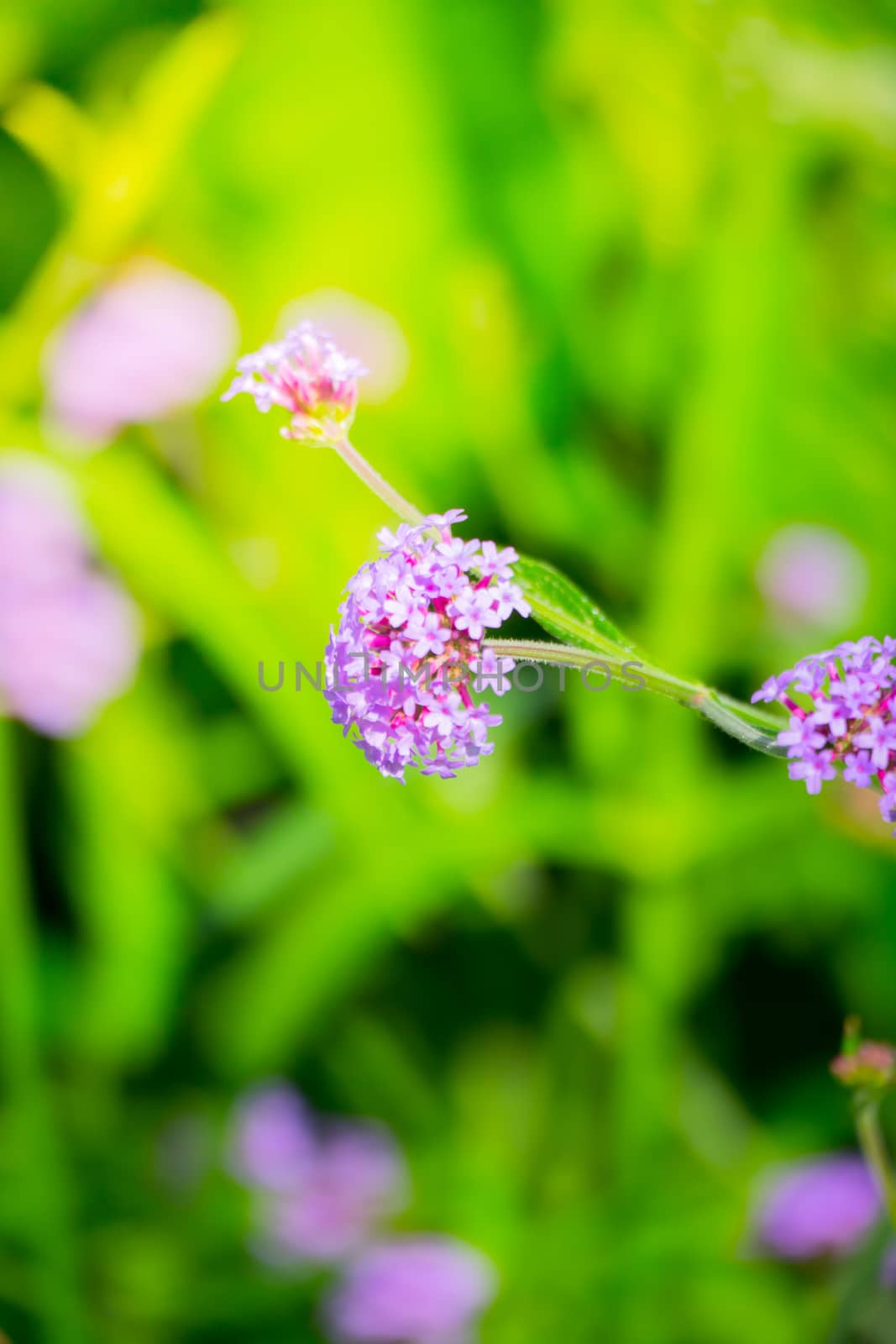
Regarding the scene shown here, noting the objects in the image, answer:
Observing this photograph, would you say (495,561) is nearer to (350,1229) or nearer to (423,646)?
(423,646)

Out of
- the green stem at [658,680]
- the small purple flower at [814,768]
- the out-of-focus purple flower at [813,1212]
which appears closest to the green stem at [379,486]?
the green stem at [658,680]

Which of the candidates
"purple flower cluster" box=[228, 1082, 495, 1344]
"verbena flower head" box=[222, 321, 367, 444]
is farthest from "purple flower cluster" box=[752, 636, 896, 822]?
"purple flower cluster" box=[228, 1082, 495, 1344]

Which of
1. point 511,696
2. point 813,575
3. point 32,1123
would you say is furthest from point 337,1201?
point 813,575

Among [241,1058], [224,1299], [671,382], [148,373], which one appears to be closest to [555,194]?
[671,382]

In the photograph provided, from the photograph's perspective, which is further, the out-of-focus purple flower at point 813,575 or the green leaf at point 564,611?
the out-of-focus purple flower at point 813,575

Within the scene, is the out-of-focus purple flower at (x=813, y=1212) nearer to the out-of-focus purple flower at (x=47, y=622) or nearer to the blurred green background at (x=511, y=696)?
the blurred green background at (x=511, y=696)

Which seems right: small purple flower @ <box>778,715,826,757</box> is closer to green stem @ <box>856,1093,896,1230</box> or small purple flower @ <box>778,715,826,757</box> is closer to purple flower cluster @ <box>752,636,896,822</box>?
purple flower cluster @ <box>752,636,896,822</box>
